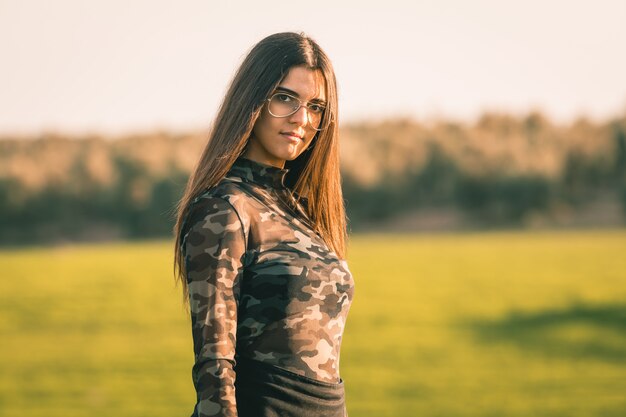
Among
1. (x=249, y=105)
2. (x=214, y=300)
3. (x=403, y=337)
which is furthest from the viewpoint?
(x=403, y=337)

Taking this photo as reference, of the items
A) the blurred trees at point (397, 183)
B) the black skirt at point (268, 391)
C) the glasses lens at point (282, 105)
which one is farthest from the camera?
the blurred trees at point (397, 183)

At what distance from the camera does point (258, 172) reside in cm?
224

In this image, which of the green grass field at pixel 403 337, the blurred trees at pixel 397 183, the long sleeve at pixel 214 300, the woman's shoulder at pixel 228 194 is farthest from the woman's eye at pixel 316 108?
the blurred trees at pixel 397 183

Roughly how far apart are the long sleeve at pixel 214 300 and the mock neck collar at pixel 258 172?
263mm

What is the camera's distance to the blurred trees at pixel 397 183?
50.2 metres

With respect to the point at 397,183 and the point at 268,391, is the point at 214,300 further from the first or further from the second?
the point at 397,183

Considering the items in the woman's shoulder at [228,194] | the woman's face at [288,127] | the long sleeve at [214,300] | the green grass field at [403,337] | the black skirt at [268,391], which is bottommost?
the green grass field at [403,337]

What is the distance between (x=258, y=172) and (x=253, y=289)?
1.20ft

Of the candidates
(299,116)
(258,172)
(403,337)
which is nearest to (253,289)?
(258,172)

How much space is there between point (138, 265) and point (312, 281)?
25.0 meters

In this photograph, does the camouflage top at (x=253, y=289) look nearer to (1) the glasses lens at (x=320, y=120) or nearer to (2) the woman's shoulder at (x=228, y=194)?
(2) the woman's shoulder at (x=228, y=194)

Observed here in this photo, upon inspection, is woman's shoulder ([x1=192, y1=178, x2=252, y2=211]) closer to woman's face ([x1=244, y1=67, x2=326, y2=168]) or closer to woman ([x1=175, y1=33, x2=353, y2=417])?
woman ([x1=175, y1=33, x2=353, y2=417])

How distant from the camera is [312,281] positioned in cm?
205

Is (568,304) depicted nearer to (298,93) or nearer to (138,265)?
(138,265)
